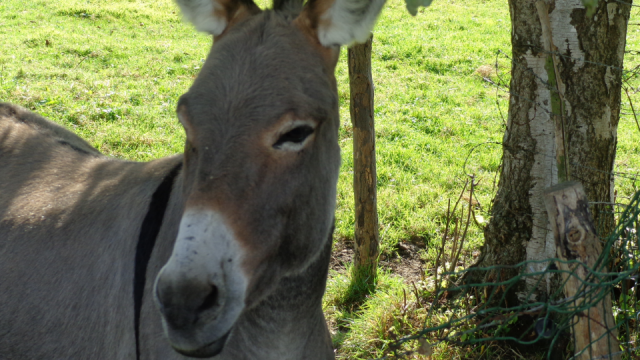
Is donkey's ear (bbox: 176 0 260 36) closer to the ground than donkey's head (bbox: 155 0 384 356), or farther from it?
farther from it

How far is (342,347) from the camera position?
4094 millimetres

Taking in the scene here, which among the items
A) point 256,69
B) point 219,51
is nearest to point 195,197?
point 256,69

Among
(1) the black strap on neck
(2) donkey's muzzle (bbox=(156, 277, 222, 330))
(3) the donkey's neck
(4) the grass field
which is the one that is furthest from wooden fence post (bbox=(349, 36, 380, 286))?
(2) donkey's muzzle (bbox=(156, 277, 222, 330))

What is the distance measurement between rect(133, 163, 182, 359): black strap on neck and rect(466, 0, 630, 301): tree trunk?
8.06ft

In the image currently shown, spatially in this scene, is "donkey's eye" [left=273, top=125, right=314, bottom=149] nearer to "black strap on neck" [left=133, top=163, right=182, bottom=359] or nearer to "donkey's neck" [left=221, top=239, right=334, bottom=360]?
"donkey's neck" [left=221, top=239, right=334, bottom=360]

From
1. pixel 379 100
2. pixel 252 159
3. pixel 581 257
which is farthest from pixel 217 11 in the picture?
pixel 379 100

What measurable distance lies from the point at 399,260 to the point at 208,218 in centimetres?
363

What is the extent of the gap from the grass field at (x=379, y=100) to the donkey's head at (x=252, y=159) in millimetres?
1883

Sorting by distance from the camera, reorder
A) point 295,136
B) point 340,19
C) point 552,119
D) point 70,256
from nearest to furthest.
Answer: point 295,136, point 340,19, point 70,256, point 552,119

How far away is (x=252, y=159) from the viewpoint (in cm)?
199

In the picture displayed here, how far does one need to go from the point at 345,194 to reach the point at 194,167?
13.3 ft

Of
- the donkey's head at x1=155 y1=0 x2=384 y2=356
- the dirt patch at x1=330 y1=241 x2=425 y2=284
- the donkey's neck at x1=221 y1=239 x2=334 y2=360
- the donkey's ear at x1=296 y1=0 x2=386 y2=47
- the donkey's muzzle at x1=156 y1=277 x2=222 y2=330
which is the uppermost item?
the donkey's ear at x1=296 y1=0 x2=386 y2=47

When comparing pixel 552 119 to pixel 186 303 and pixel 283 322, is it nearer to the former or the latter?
pixel 283 322

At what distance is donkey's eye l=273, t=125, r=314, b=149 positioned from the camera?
2094 millimetres
